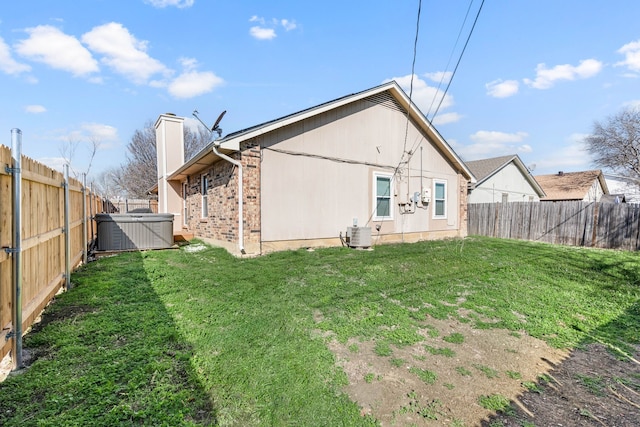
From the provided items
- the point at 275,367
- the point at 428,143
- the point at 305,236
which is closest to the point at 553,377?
the point at 275,367

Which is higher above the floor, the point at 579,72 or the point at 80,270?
the point at 579,72

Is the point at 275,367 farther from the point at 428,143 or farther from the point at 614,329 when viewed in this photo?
the point at 428,143

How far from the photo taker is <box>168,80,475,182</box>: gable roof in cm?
733

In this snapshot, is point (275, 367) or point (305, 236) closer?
point (275, 367)

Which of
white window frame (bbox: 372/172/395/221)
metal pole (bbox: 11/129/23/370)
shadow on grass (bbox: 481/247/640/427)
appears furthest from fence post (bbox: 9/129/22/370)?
white window frame (bbox: 372/172/395/221)

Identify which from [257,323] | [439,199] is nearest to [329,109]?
[439,199]

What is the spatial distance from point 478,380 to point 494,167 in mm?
18721

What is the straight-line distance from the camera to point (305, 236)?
8570 mm

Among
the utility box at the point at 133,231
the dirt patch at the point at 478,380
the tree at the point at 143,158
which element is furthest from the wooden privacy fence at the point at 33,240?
the tree at the point at 143,158

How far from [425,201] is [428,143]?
2.26m

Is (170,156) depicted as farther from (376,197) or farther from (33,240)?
(33,240)

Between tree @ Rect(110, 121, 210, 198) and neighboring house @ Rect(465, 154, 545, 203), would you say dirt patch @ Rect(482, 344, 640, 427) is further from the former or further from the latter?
tree @ Rect(110, 121, 210, 198)

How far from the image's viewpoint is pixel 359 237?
8938 millimetres

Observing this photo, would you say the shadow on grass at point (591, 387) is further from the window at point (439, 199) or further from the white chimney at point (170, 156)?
the white chimney at point (170, 156)
